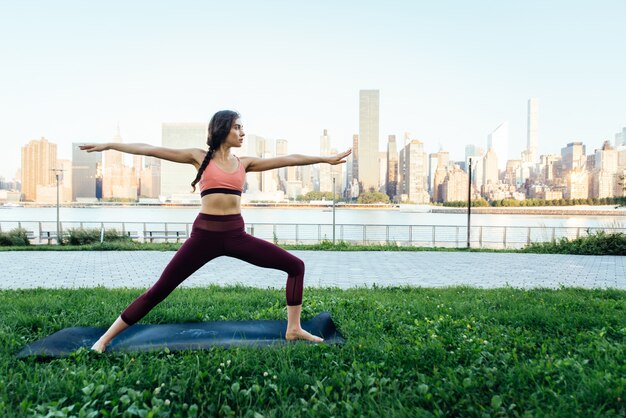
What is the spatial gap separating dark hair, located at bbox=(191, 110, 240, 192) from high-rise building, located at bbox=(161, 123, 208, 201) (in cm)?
9943

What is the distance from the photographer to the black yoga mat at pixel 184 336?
3451 millimetres

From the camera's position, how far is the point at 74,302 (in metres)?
5.16

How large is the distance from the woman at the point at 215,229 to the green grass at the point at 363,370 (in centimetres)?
40

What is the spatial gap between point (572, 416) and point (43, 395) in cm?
292

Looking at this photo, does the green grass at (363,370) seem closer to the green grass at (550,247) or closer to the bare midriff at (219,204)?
the bare midriff at (219,204)

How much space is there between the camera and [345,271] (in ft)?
32.9

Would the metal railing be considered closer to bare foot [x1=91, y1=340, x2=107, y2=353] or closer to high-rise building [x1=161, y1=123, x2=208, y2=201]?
bare foot [x1=91, y1=340, x2=107, y2=353]

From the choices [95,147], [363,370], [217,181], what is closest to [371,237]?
[217,181]

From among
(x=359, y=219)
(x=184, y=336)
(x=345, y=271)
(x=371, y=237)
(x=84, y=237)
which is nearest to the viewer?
(x=184, y=336)

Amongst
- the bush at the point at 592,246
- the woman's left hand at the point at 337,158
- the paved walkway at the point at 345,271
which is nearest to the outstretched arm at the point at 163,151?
the woman's left hand at the point at 337,158

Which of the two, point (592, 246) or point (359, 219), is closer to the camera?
point (592, 246)

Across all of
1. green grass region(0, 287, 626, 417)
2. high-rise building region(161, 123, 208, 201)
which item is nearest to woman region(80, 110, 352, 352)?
green grass region(0, 287, 626, 417)

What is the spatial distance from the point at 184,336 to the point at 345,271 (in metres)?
6.55

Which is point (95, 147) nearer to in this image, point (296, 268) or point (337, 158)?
point (296, 268)
